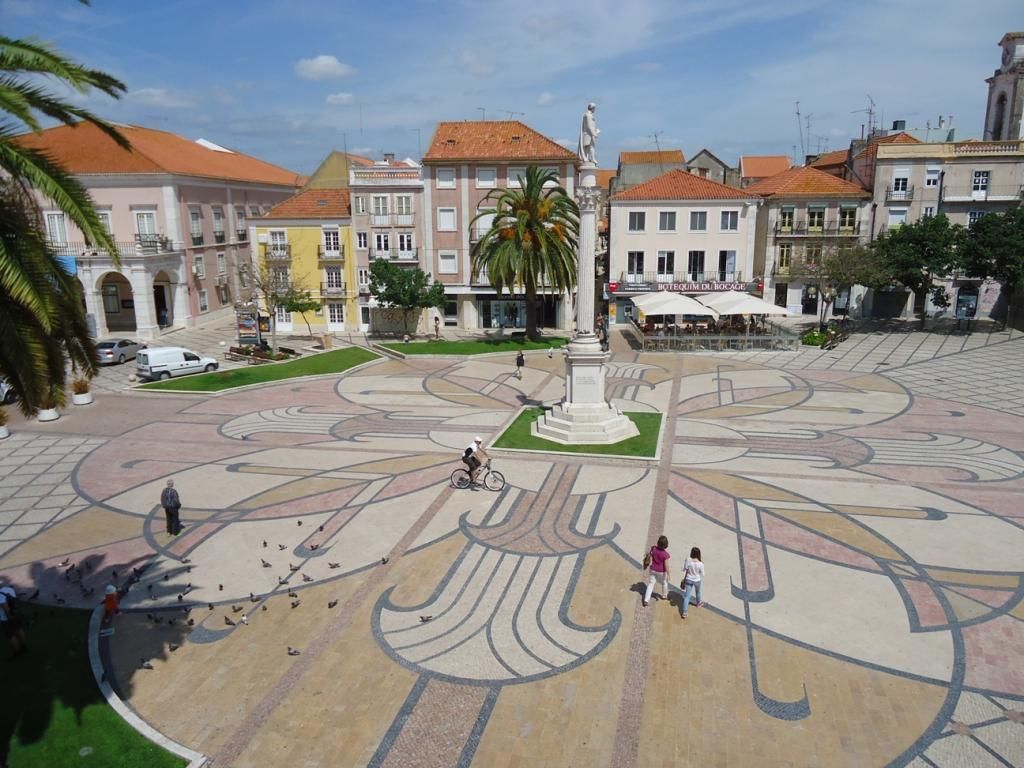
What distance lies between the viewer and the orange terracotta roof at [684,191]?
44.8 m

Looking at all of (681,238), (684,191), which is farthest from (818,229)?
(684,191)

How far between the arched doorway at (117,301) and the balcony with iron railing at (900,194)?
1995 inches

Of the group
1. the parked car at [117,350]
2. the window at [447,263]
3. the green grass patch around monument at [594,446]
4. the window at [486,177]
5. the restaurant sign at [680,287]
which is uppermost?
the window at [486,177]

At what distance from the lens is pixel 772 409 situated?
26.9 m

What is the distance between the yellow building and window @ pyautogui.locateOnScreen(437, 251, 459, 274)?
571 centimetres

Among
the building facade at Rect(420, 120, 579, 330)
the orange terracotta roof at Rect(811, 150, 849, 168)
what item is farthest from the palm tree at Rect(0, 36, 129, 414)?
the orange terracotta roof at Rect(811, 150, 849, 168)

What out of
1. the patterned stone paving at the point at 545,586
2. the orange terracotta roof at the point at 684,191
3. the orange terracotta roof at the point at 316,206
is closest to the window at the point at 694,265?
the orange terracotta roof at the point at 684,191

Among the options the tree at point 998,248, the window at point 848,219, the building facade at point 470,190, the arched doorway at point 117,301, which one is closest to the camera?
the tree at point 998,248

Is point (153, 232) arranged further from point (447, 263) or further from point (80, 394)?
point (80, 394)

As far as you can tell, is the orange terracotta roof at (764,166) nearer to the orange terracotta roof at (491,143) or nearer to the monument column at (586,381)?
the orange terracotta roof at (491,143)

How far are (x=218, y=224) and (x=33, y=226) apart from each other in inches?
1769

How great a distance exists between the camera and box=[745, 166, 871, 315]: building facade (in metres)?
46.9

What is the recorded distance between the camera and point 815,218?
4744 cm

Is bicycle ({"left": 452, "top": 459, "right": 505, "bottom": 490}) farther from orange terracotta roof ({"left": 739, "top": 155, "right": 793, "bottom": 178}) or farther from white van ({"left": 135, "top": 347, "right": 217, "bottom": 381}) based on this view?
orange terracotta roof ({"left": 739, "top": 155, "right": 793, "bottom": 178})
